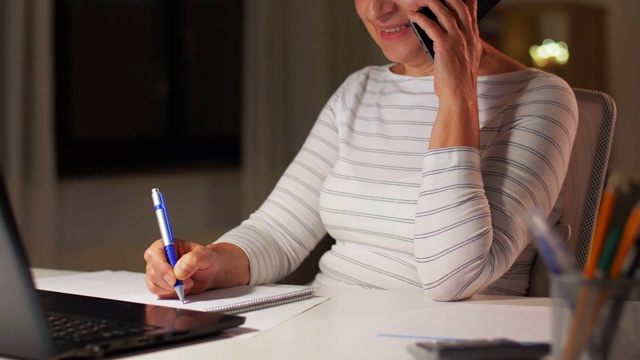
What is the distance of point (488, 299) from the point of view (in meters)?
1.17

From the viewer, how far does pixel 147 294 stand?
1211mm

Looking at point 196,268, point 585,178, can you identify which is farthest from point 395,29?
point 196,268

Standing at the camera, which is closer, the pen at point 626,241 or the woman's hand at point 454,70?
the pen at point 626,241

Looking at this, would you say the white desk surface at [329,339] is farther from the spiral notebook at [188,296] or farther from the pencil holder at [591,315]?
the pencil holder at [591,315]

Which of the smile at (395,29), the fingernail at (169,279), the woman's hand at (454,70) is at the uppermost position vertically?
the smile at (395,29)

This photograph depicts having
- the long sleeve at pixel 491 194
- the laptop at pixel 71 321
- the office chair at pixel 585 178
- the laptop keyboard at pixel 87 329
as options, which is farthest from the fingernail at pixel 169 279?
the office chair at pixel 585 178

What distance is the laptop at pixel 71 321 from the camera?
749 millimetres

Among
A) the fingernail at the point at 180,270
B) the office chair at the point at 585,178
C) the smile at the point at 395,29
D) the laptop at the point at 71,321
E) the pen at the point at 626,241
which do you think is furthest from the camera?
the smile at the point at 395,29

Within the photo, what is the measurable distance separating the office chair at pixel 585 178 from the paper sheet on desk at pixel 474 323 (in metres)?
0.37

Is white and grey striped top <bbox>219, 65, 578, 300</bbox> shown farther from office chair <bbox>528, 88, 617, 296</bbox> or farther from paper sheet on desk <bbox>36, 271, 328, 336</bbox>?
paper sheet on desk <bbox>36, 271, 328, 336</bbox>

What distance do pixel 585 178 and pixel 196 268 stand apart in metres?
0.66

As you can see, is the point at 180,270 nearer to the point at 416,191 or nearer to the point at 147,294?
the point at 147,294

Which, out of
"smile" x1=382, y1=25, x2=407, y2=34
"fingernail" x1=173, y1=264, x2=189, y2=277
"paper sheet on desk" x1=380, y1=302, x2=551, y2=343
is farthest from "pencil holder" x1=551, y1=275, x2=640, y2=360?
"smile" x1=382, y1=25, x2=407, y2=34

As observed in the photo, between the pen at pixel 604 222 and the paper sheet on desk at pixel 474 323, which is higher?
the pen at pixel 604 222
